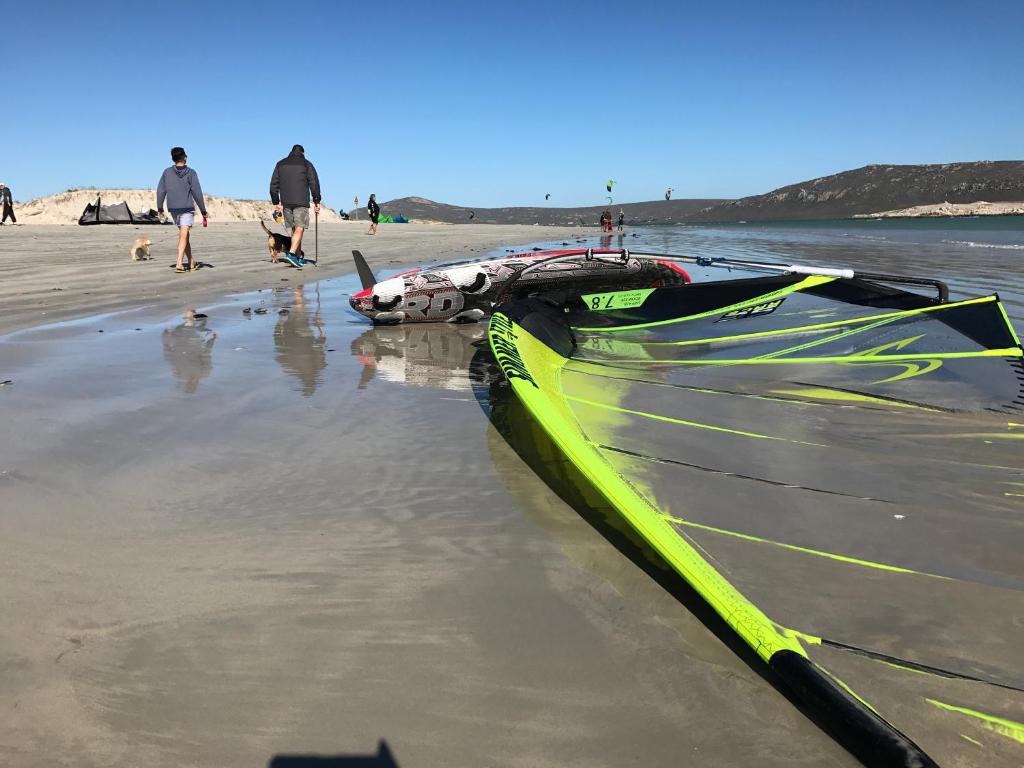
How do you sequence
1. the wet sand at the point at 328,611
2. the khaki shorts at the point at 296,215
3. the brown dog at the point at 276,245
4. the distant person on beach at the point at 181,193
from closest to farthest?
1. the wet sand at the point at 328,611
2. the distant person on beach at the point at 181,193
3. the khaki shorts at the point at 296,215
4. the brown dog at the point at 276,245

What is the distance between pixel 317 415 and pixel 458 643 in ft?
6.42

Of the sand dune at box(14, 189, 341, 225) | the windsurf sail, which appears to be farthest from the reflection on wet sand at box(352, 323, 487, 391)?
the sand dune at box(14, 189, 341, 225)

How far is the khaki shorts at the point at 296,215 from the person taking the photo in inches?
405

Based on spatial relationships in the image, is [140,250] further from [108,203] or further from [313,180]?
[108,203]

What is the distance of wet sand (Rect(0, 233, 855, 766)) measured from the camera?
4.10 ft

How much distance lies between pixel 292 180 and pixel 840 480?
9.66 m

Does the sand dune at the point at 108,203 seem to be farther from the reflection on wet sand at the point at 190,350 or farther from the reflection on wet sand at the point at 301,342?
the reflection on wet sand at the point at 190,350

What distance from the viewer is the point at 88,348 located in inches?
179

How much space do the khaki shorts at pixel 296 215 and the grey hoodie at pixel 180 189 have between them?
1.29 m

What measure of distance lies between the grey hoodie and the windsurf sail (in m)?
7.39

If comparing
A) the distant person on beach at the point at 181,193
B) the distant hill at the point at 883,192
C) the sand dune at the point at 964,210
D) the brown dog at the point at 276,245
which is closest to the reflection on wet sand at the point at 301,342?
the distant person on beach at the point at 181,193

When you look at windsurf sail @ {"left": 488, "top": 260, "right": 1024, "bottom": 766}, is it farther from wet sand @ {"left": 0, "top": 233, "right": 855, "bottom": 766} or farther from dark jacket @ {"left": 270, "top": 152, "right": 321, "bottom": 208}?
dark jacket @ {"left": 270, "top": 152, "right": 321, "bottom": 208}

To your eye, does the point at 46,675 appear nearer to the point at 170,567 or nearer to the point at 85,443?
the point at 170,567

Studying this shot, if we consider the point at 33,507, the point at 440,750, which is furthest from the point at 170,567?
the point at 440,750
